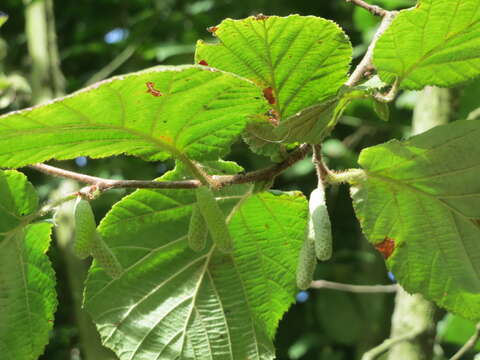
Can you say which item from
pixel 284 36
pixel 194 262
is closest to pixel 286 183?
pixel 194 262

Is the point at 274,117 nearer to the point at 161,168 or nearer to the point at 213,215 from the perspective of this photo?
the point at 213,215

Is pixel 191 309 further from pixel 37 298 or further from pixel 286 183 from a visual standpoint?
pixel 286 183

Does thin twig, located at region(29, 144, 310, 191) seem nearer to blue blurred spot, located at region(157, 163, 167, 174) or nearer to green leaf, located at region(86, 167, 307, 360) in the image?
green leaf, located at region(86, 167, 307, 360)

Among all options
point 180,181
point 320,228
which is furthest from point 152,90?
point 320,228

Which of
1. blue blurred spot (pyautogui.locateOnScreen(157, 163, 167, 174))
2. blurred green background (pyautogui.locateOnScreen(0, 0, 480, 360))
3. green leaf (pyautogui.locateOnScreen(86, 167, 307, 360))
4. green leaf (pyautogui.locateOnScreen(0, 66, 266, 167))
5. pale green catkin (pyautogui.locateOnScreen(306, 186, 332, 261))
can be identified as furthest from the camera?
blue blurred spot (pyautogui.locateOnScreen(157, 163, 167, 174))

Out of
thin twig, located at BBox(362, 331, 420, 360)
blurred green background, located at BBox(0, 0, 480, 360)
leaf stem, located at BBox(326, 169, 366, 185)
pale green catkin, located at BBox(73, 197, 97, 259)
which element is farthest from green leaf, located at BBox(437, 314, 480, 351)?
pale green catkin, located at BBox(73, 197, 97, 259)

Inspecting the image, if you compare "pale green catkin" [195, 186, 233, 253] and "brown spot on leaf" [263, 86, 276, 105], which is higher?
"brown spot on leaf" [263, 86, 276, 105]

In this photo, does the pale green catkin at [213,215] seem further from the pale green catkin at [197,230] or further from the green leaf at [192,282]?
the green leaf at [192,282]
